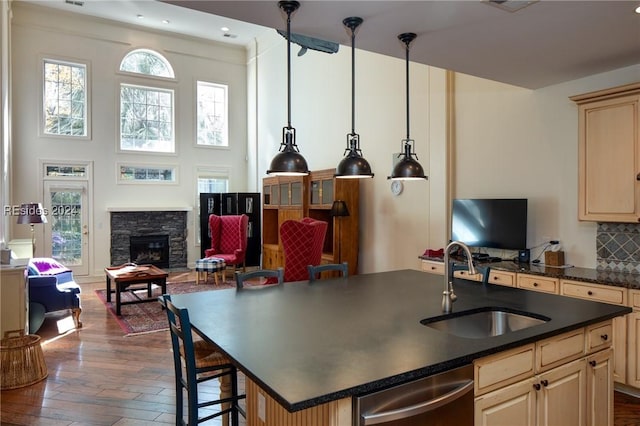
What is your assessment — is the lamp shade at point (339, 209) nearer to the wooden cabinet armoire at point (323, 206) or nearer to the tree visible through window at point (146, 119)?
the wooden cabinet armoire at point (323, 206)

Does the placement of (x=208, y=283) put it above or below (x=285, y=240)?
below

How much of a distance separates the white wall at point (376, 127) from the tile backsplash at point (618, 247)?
193 cm

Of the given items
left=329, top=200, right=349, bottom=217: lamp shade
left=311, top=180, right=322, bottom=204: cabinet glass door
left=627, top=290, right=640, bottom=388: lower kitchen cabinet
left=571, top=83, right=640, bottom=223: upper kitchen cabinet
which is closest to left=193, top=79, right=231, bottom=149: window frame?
A: left=311, top=180, right=322, bottom=204: cabinet glass door

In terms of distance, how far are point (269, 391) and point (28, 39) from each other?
31.7ft

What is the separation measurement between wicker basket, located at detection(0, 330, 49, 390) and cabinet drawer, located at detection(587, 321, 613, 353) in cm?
410

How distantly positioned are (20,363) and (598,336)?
13.8ft

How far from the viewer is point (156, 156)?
948cm

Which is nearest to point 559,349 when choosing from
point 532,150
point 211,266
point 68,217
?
point 532,150

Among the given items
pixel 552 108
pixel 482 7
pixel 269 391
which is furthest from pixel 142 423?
pixel 552 108

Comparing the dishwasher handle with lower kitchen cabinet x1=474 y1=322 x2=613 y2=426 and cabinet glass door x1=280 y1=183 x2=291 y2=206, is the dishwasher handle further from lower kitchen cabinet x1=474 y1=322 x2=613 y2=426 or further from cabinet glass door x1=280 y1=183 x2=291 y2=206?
cabinet glass door x1=280 y1=183 x2=291 y2=206

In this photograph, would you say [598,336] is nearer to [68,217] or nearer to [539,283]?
[539,283]

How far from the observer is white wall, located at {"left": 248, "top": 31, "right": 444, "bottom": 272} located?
552 cm

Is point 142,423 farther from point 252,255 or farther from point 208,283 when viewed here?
point 252,255

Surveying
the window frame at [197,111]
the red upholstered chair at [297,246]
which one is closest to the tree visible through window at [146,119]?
the window frame at [197,111]
